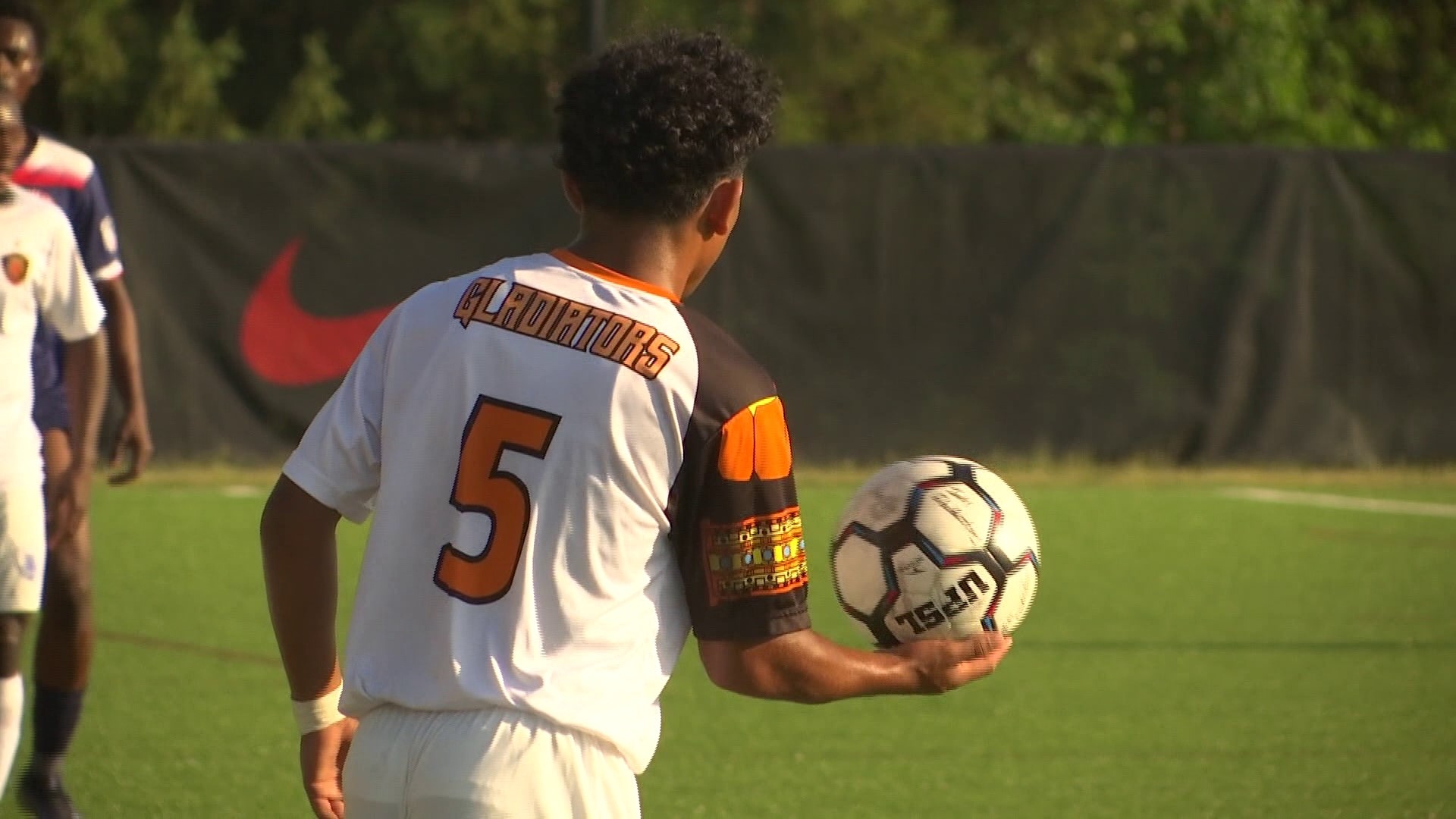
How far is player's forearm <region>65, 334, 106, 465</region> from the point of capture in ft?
17.8

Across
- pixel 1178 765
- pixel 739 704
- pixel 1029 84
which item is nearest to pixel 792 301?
pixel 739 704

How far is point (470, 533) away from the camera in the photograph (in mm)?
2637

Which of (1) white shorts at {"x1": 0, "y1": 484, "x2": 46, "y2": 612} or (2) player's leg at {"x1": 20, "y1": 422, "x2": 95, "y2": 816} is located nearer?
(1) white shorts at {"x1": 0, "y1": 484, "x2": 46, "y2": 612}

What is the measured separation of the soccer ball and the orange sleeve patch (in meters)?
0.61

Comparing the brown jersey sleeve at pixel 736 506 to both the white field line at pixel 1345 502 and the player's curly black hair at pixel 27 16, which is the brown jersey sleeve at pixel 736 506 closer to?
the player's curly black hair at pixel 27 16

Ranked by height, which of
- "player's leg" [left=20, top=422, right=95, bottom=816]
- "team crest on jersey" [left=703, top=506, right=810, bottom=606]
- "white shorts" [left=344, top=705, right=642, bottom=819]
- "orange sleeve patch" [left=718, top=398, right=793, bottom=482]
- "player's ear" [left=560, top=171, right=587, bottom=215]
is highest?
"player's ear" [left=560, top=171, right=587, bottom=215]

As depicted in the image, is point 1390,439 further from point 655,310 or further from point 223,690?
point 655,310

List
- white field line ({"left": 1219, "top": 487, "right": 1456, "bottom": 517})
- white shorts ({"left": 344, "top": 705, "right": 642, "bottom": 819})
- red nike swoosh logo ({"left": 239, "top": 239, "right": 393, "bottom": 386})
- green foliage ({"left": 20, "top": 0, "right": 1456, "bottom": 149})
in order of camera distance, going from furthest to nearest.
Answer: green foliage ({"left": 20, "top": 0, "right": 1456, "bottom": 149}), red nike swoosh logo ({"left": 239, "top": 239, "right": 393, "bottom": 386}), white field line ({"left": 1219, "top": 487, "right": 1456, "bottom": 517}), white shorts ({"left": 344, "top": 705, "right": 642, "bottom": 819})

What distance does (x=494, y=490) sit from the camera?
2.62m

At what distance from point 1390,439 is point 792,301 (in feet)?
14.4

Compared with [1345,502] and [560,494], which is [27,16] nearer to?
[560,494]

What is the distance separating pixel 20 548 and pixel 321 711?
223 centimetres

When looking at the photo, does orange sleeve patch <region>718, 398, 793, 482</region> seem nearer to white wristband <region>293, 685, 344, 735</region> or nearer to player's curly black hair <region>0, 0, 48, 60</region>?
white wristband <region>293, 685, 344, 735</region>

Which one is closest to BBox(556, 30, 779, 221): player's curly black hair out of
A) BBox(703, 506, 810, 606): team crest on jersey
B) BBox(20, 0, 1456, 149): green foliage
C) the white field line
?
BBox(703, 506, 810, 606): team crest on jersey
